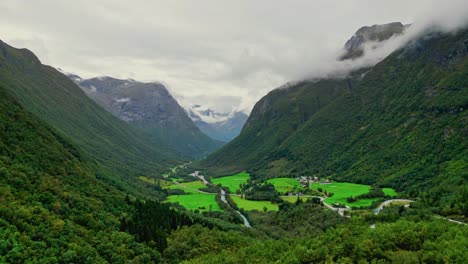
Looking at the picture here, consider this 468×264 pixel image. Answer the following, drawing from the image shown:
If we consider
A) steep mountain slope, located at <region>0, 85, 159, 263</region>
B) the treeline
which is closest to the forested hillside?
steep mountain slope, located at <region>0, 85, 159, 263</region>

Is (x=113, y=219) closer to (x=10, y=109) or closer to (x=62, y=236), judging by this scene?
(x=62, y=236)

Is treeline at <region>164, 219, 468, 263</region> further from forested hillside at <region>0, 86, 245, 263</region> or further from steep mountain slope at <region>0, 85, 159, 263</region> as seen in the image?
steep mountain slope at <region>0, 85, 159, 263</region>

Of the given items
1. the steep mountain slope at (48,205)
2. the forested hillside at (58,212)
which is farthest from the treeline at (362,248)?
the steep mountain slope at (48,205)

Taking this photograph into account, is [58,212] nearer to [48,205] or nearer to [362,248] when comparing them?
[48,205]

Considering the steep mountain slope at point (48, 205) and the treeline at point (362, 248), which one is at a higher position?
the steep mountain slope at point (48, 205)

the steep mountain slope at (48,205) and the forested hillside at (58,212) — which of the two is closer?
the steep mountain slope at (48,205)

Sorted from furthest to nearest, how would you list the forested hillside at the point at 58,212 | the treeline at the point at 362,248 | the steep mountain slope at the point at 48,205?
1. the forested hillside at the point at 58,212
2. the steep mountain slope at the point at 48,205
3. the treeline at the point at 362,248

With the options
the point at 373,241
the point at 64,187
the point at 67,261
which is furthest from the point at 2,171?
the point at 373,241

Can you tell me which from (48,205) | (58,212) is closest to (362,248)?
(58,212)

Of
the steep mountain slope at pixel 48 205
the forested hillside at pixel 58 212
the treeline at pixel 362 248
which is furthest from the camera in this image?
the forested hillside at pixel 58 212

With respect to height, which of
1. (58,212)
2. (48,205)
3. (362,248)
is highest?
(48,205)

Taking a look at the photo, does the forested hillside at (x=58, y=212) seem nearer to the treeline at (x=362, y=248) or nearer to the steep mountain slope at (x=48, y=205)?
the steep mountain slope at (x=48, y=205)
